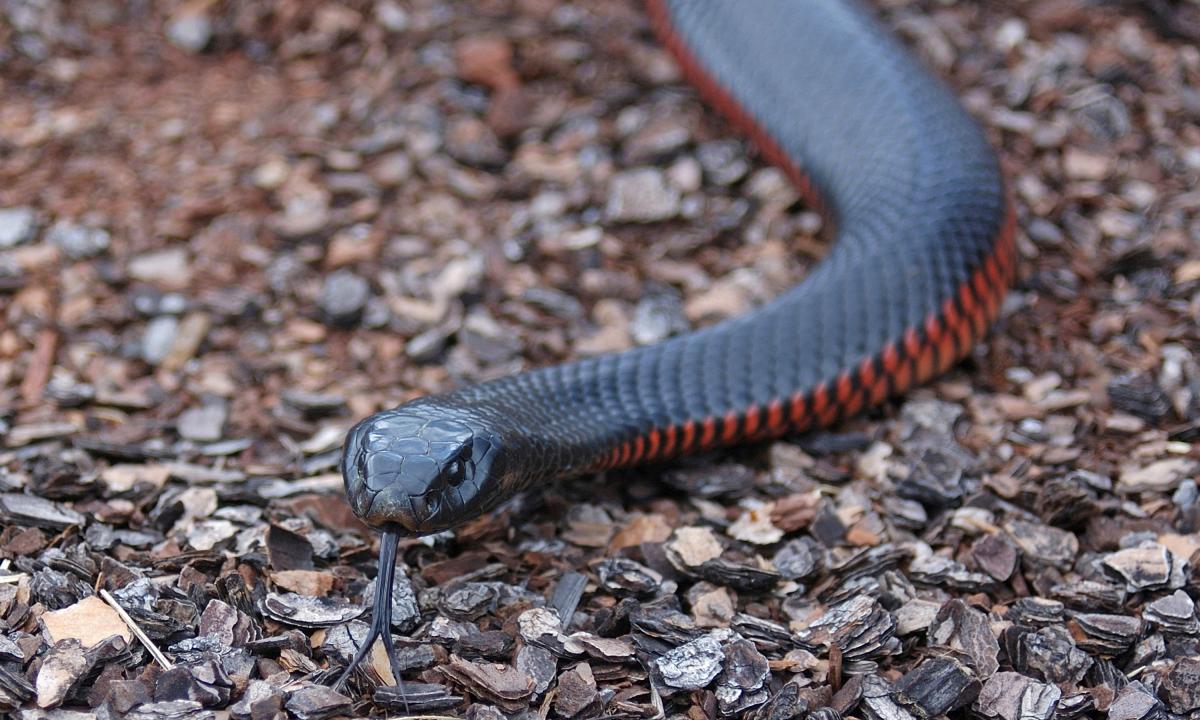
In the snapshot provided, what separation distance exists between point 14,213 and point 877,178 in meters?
4.25

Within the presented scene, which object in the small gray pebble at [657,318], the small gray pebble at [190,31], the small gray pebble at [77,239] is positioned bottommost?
the small gray pebble at [657,318]

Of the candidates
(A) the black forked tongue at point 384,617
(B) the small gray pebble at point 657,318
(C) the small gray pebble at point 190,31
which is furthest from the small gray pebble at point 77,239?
(A) the black forked tongue at point 384,617

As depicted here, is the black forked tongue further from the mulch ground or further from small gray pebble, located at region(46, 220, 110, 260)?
small gray pebble, located at region(46, 220, 110, 260)

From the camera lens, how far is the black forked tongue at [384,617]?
336 centimetres

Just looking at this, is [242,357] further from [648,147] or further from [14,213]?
[648,147]

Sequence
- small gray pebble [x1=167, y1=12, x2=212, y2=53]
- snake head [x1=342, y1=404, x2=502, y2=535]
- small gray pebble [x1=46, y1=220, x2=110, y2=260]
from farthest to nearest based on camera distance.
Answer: small gray pebble [x1=167, y1=12, x2=212, y2=53] → small gray pebble [x1=46, y1=220, x2=110, y2=260] → snake head [x1=342, y1=404, x2=502, y2=535]

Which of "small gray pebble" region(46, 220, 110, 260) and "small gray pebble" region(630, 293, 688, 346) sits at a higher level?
"small gray pebble" region(46, 220, 110, 260)

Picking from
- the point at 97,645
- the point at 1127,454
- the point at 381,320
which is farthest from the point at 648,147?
the point at 97,645

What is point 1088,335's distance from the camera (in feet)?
17.6

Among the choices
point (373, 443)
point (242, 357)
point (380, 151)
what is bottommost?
point (242, 357)

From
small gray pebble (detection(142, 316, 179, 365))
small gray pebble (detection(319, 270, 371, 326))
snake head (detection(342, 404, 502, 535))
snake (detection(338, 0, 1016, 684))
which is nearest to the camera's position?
snake head (detection(342, 404, 502, 535))

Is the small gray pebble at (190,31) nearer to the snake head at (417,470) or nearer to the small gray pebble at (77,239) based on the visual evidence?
the small gray pebble at (77,239)

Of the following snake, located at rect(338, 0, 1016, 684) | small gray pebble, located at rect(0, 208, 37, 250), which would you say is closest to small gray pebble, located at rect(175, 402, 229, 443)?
snake, located at rect(338, 0, 1016, 684)

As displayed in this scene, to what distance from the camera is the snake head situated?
3.56 metres
